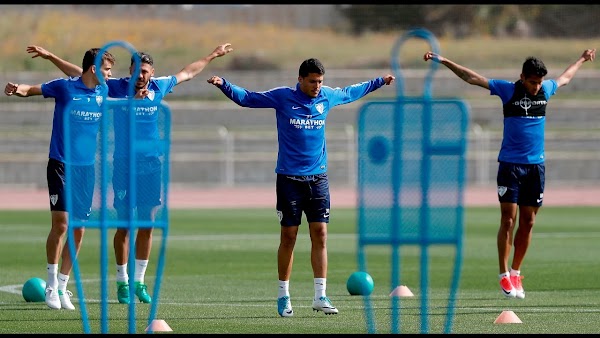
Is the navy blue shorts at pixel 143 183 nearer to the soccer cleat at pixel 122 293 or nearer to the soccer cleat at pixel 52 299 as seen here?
the soccer cleat at pixel 52 299

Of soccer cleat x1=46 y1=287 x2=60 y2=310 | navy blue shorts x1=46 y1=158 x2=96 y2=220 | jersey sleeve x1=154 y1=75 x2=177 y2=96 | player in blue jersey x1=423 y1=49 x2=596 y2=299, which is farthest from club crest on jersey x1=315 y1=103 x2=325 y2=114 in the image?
soccer cleat x1=46 y1=287 x2=60 y2=310

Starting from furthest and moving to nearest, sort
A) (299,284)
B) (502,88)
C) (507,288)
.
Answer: (299,284) < (502,88) < (507,288)

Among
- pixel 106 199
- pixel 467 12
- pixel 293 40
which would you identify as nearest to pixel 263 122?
pixel 293 40

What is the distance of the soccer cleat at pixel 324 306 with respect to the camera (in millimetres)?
11062

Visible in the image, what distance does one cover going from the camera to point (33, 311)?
11.4 meters

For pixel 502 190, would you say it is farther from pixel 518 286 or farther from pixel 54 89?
pixel 54 89

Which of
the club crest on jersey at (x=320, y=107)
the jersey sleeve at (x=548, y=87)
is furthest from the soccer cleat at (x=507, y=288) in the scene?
the club crest on jersey at (x=320, y=107)

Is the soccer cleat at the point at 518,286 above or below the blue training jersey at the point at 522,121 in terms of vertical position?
below

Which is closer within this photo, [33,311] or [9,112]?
[33,311]

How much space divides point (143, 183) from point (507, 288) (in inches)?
204

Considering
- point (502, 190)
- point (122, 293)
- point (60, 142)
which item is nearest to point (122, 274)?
point (122, 293)

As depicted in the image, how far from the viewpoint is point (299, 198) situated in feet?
37.6

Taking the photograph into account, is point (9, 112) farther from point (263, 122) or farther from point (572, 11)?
point (572, 11)

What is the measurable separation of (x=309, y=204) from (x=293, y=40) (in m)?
46.7
